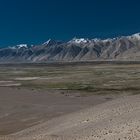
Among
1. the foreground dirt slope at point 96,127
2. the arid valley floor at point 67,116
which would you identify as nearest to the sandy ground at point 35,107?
the arid valley floor at point 67,116

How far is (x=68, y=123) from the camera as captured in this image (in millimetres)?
31516

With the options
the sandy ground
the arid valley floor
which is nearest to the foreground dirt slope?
the arid valley floor

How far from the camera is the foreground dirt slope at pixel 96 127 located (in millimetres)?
23719

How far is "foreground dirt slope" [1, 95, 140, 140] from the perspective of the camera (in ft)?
77.8

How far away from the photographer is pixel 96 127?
27.2 metres

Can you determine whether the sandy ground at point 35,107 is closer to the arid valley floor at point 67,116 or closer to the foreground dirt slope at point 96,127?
the arid valley floor at point 67,116

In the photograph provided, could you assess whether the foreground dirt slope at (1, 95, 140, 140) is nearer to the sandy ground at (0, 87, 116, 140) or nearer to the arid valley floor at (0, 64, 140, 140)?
the arid valley floor at (0, 64, 140, 140)

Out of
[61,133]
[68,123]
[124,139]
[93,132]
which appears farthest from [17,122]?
[124,139]

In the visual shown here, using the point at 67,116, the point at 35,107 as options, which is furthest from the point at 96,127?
the point at 35,107

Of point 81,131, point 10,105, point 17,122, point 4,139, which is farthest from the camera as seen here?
point 10,105

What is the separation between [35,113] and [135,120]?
16534 millimetres

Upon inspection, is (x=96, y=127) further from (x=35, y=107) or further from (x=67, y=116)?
(x=35, y=107)

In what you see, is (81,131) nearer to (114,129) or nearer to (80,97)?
(114,129)

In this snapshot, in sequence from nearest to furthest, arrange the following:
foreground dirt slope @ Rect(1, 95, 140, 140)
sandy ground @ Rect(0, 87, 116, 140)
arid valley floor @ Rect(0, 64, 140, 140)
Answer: foreground dirt slope @ Rect(1, 95, 140, 140), arid valley floor @ Rect(0, 64, 140, 140), sandy ground @ Rect(0, 87, 116, 140)
